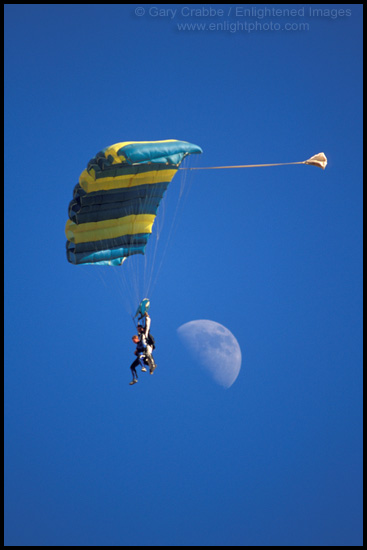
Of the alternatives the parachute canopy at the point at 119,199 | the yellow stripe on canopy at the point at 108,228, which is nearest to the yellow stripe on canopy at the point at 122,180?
the parachute canopy at the point at 119,199

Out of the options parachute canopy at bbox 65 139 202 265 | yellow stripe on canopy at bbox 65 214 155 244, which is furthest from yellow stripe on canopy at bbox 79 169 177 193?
yellow stripe on canopy at bbox 65 214 155 244

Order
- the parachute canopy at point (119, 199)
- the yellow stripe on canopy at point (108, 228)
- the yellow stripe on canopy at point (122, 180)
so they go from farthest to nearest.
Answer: the yellow stripe on canopy at point (108, 228) → the yellow stripe on canopy at point (122, 180) → the parachute canopy at point (119, 199)

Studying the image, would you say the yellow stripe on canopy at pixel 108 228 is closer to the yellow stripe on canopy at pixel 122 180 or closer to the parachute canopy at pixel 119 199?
the parachute canopy at pixel 119 199

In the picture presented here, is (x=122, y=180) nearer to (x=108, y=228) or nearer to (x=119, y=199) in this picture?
(x=119, y=199)

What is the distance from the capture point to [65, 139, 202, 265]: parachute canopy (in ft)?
80.6

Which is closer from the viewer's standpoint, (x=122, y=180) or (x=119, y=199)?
(x=122, y=180)

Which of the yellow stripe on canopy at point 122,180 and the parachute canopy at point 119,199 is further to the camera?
the yellow stripe on canopy at point 122,180

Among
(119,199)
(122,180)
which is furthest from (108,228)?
(122,180)

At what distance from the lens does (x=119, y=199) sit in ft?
89.2

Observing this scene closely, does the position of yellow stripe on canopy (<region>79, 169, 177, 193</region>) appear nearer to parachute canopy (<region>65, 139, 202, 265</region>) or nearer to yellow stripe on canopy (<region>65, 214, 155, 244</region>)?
parachute canopy (<region>65, 139, 202, 265</region>)

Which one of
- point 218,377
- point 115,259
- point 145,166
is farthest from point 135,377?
point 218,377

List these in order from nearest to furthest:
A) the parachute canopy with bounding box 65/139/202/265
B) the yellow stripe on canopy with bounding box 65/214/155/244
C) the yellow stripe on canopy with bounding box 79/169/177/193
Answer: the parachute canopy with bounding box 65/139/202/265 < the yellow stripe on canopy with bounding box 79/169/177/193 < the yellow stripe on canopy with bounding box 65/214/155/244

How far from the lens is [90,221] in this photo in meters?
27.0

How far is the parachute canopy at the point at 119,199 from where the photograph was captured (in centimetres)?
2458
